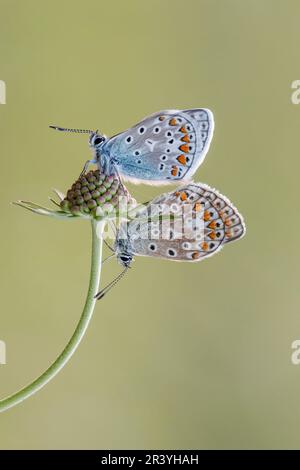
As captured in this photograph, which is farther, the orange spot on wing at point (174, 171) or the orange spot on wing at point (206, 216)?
the orange spot on wing at point (174, 171)

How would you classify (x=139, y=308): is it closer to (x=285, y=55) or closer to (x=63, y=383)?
(x=63, y=383)

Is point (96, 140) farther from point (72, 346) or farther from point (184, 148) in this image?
point (72, 346)

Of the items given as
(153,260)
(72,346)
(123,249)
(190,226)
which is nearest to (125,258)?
(123,249)

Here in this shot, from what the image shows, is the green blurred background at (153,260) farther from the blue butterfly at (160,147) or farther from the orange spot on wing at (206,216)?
the orange spot on wing at (206,216)

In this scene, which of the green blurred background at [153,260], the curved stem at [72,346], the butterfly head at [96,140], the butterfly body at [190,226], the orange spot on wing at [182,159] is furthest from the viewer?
the green blurred background at [153,260]

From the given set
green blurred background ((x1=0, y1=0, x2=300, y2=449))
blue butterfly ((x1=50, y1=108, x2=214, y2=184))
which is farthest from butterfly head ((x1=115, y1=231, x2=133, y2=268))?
green blurred background ((x1=0, y1=0, x2=300, y2=449))

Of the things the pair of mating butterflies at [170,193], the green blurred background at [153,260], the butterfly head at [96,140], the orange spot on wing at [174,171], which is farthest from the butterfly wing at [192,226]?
the green blurred background at [153,260]

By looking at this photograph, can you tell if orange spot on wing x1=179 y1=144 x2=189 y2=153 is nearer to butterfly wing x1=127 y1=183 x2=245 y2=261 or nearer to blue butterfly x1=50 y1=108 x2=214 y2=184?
blue butterfly x1=50 y1=108 x2=214 y2=184

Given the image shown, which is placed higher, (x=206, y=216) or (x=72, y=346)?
(x=206, y=216)
